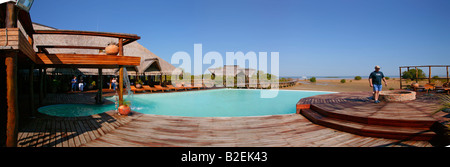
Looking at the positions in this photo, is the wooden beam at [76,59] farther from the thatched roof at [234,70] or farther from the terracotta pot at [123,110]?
the thatched roof at [234,70]

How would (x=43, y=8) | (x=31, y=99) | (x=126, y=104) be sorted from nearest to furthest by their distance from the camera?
(x=31, y=99), (x=126, y=104), (x=43, y=8)

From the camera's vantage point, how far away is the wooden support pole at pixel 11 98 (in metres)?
2.55

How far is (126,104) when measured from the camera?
224 inches

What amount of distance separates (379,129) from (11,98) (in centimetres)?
619

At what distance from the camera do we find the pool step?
349 cm

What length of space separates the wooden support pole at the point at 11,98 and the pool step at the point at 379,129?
226 inches

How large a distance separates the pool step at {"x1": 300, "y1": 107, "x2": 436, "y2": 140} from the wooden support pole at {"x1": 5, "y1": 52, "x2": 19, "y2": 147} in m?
5.75

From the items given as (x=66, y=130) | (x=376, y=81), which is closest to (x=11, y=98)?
(x=66, y=130)

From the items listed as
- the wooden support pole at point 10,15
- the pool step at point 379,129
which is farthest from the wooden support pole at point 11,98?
the pool step at point 379,129

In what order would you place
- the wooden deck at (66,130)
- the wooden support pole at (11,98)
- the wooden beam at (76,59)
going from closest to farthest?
the wooden support pole at (11,98) < the wooden deck at (66,130) < the wooden beam at (76,59)

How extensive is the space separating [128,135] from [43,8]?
865 inches

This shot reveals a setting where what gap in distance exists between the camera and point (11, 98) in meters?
2.58
